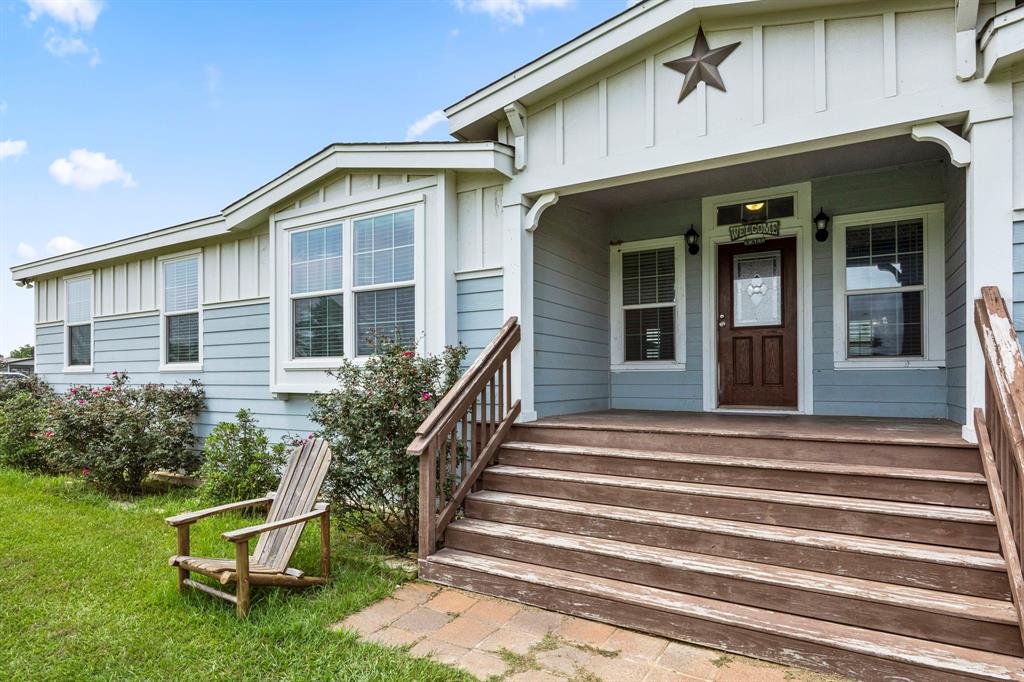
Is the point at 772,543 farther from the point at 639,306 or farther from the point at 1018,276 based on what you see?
the point at 639,306

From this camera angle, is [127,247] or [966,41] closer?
[966,41]

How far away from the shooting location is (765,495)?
3.04 metres

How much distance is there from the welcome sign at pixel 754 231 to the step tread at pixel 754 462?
2529mm

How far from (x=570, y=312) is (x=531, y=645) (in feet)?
10.0

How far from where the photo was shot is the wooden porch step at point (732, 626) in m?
2.13

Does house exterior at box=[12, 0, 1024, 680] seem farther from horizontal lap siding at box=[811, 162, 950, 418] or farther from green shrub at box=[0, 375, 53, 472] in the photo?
green shrub at box=[0, 375, 53, 472]

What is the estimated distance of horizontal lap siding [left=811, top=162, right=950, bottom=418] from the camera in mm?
4387

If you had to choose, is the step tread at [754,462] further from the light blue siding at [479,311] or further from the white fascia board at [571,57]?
the white fascia board at [571,57]

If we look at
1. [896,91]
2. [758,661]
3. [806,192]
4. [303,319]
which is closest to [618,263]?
[806,192]

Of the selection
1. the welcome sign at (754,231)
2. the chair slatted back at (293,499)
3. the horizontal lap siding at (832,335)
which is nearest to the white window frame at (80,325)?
the chair slatted back at (293,499)

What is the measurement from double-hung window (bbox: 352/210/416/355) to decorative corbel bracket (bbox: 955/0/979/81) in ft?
12.4

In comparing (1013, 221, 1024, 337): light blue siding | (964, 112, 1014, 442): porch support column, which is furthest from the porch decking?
(1013, 221, 1024, 337): light blue siding

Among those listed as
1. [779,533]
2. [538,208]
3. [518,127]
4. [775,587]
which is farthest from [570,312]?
[775,587]

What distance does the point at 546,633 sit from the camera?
8.77ft
